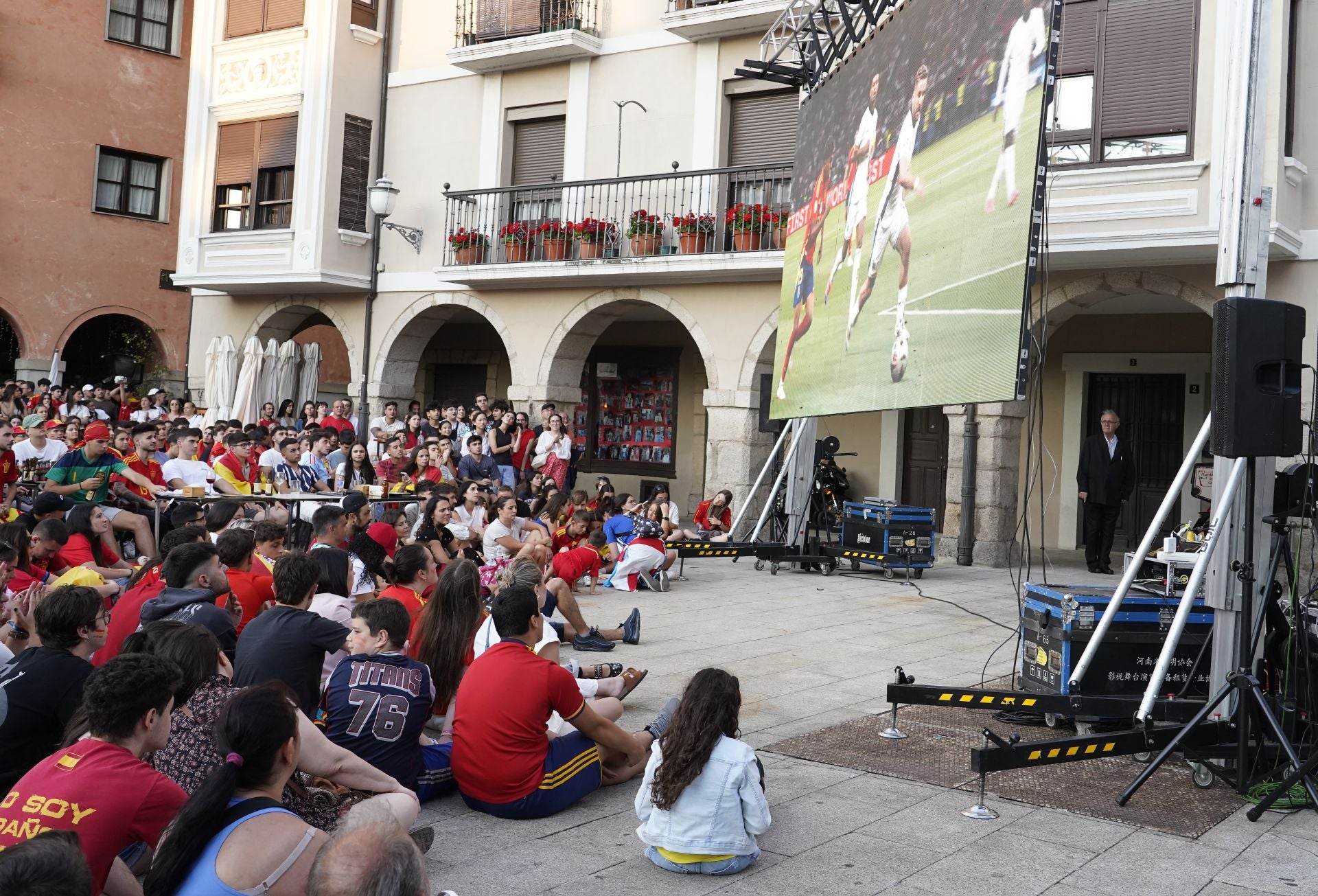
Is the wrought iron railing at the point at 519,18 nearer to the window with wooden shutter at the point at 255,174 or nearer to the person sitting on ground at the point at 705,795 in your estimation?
the window with wooden shutter at the point at 255,174

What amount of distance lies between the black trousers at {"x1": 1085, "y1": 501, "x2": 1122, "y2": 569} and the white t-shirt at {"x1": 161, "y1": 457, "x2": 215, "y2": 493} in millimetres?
9832

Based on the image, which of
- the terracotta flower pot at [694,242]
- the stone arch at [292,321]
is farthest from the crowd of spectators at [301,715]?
the stone arch at [292,321]

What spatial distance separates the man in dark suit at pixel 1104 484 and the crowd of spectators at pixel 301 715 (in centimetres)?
716

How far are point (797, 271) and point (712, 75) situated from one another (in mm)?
7283

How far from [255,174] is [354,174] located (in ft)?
6.61

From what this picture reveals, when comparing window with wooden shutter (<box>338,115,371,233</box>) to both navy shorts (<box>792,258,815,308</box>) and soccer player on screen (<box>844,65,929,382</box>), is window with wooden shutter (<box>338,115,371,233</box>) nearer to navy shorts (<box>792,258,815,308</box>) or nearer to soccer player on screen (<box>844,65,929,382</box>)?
navy shorts (<box>792,258,815,308</box>)

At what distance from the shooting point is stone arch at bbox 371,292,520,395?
19.9 m

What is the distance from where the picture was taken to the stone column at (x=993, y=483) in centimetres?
1561

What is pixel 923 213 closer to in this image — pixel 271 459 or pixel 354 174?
pixel 271 459

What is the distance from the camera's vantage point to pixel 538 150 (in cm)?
1972

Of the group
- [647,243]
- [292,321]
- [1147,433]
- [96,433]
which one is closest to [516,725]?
[96,433]

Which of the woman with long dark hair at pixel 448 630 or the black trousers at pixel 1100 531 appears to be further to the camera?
the black trousers at pixel 1100 531

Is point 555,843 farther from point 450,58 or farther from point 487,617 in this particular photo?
point 450,58

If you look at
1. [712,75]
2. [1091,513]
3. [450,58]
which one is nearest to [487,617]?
[1091,513]
